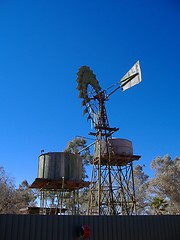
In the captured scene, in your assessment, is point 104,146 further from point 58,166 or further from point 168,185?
point 168,185

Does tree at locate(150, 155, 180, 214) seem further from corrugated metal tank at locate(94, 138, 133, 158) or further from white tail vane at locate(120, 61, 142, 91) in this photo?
white tail vane at locate(120, 61, 142, 91)

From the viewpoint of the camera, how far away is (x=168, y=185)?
38750 mm

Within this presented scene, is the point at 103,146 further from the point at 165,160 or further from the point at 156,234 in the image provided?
the point at 165,160

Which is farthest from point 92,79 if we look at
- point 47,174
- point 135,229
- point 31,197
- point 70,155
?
point 31,197

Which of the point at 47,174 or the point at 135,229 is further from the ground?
the point at 47,174

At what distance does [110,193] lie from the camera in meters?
23.1

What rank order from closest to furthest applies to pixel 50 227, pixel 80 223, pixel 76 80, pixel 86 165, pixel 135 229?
1. pixel 50 227
2. pixel 80 223
3. pixel 135 229
4. pixel 76 80
5. pixel 86 165

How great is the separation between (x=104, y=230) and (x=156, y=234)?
318cm

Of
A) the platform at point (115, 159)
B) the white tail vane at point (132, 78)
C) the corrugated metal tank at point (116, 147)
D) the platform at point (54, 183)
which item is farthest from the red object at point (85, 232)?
the white tail vane at point (132, 78)

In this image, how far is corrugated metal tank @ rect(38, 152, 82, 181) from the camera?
816 inches

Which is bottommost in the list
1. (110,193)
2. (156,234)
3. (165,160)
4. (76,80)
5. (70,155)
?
(156,234)

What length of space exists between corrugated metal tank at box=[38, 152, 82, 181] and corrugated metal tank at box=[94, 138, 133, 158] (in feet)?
11.7

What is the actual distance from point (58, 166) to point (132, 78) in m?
9.57

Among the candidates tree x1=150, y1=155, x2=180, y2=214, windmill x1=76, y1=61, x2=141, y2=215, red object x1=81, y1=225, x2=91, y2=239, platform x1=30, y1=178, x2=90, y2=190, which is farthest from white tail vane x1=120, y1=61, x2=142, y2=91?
tree x1=150, y1=155, x2=180, y2=214
